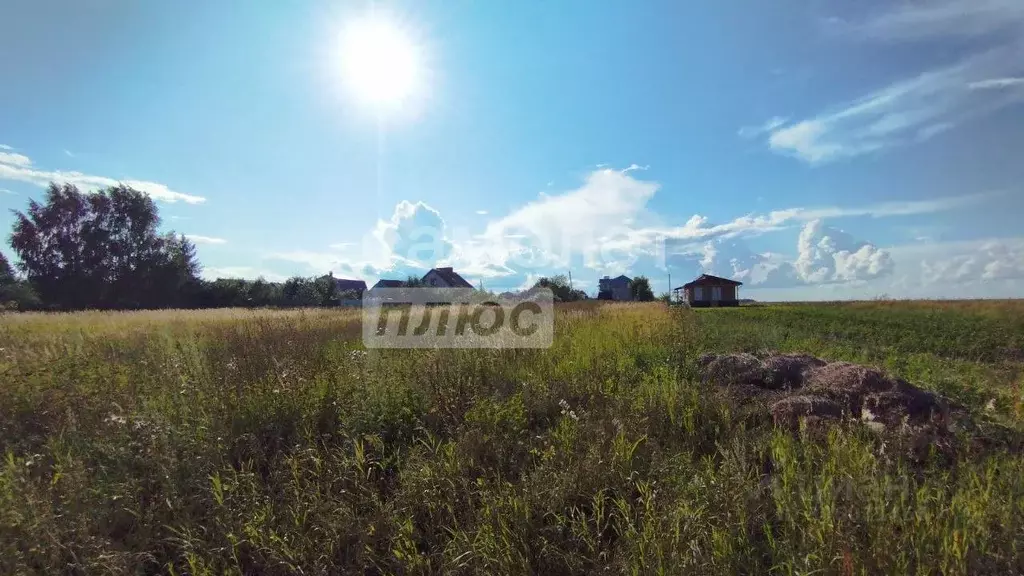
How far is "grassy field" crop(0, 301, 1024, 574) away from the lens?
2.00m

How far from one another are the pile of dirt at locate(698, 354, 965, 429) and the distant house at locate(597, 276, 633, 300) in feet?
161

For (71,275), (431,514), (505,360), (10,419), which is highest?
(71,275)

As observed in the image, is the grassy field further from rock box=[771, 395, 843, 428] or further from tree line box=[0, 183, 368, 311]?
tree line box=[0, 183, 368, 311]

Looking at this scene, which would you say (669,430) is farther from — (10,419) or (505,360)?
(10,419)

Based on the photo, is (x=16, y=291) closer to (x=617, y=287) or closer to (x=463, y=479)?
(x=463, y=479)

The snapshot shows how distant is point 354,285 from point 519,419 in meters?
57.2

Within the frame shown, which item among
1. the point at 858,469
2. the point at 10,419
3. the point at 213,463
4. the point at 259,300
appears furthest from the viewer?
the point at 259,300

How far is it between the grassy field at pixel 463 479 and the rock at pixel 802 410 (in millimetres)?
163

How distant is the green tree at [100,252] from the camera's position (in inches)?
1232

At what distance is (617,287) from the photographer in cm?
6306

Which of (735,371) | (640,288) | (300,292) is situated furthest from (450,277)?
(735,371)

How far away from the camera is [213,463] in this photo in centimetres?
295

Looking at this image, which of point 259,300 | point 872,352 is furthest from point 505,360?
point 259,300

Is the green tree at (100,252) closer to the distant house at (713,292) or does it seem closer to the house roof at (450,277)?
the house roof at (450,277)
